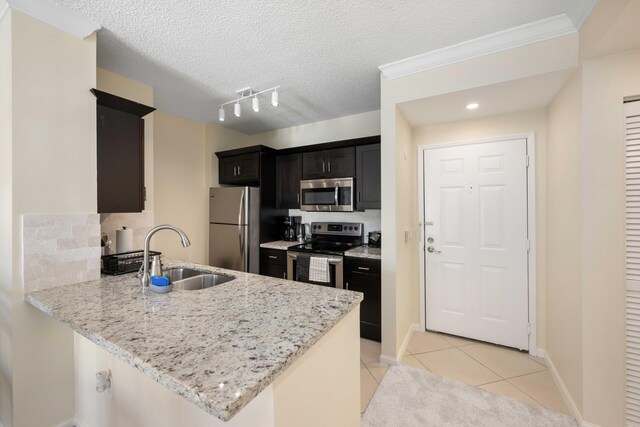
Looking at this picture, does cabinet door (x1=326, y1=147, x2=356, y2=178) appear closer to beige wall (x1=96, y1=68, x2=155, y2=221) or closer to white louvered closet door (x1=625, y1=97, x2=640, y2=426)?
beige wall (x1=96, y1=68, x2=155, y2=221)

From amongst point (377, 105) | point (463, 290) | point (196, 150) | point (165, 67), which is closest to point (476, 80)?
point (377, 105)

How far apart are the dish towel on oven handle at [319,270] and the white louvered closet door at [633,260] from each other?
2148 mm

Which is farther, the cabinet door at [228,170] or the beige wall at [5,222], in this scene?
the cabinet door at [228,170]

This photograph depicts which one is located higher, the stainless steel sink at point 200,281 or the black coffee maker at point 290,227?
the black coffee maker at point 290,227

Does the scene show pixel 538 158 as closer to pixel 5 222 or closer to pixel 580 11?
pixel 580 11

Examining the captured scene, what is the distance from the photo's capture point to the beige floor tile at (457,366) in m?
2.14

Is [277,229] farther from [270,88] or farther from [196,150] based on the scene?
[270,88]

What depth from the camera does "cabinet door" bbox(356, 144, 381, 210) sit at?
2.99 meters

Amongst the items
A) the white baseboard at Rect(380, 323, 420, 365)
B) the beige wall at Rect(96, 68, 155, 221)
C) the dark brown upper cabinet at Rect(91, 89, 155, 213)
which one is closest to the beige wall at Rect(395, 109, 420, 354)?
the white baseboard at Rect(380, 323, 420, 365)

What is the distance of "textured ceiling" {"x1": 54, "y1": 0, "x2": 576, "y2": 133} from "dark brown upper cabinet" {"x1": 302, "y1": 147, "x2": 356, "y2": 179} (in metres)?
0.72

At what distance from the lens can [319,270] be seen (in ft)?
9.47

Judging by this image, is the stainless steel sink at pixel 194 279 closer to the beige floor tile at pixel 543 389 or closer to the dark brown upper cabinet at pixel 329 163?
the dark brown upper cabinet at pixel 329 163

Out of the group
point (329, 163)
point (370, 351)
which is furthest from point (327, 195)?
point (370, 351)

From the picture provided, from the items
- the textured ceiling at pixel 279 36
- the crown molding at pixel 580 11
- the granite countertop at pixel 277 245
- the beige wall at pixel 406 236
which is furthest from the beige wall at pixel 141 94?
the crown molding at pixel 580 11
